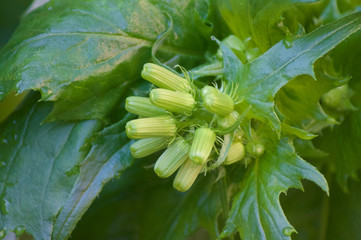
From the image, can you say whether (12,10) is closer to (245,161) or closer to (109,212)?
(109,212)

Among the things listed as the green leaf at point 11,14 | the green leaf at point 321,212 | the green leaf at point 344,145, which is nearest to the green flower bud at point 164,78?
the green leaf at point 344,145

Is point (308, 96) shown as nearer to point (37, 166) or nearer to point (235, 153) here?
point (235, 153)

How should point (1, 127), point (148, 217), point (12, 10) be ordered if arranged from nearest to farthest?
point (1, 127) < point (148, 217) < point (12, 10)

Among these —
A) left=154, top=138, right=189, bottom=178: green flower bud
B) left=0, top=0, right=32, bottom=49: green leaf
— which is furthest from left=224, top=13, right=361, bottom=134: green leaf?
left=0, top=0, right=32, bottom=49: green leaf

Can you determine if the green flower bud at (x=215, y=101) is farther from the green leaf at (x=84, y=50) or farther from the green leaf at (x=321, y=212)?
the green leaf at (x=321, y=212)

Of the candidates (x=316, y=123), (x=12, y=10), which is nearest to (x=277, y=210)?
(x=316, y=123)

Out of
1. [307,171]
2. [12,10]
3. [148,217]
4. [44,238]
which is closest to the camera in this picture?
[307,171]

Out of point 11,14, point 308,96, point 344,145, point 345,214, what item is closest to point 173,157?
point 308,96

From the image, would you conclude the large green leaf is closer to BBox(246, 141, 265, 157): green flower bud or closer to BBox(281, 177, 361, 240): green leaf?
BBox(246, 141, 265, 157): green flower bud
